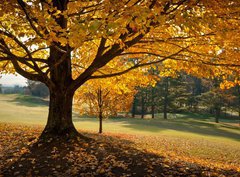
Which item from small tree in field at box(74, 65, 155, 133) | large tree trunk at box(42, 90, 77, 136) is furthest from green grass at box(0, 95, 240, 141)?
large tree trunk at box(42, 90, 77, 136)

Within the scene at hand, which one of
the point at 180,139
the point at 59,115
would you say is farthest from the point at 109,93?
the point at 59,115

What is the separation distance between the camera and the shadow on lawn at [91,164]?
7781mm

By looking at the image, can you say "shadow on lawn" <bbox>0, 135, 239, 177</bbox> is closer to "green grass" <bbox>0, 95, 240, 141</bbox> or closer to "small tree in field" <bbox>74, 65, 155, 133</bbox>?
"small tree in field" <bbox>74, 65, 155, 133</bbox>

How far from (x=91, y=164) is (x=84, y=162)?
284 mm

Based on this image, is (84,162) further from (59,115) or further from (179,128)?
(179,128)

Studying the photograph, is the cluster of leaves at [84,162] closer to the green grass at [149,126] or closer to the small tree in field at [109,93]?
the small tree in field at [109,93]

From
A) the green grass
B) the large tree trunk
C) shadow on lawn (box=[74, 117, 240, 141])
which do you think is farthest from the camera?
shadow on lawn (box=[74, 117, 240, 141])

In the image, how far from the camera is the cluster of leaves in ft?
25.6

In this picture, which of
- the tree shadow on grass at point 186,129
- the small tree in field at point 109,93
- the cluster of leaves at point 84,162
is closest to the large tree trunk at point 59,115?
the cluster of leaves at point 84,162

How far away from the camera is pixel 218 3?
751 centimetres

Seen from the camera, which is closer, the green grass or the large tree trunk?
the large tree trunk

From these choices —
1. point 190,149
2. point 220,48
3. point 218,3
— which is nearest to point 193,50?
point 220,48

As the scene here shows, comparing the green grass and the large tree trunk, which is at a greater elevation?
the large tree trunk

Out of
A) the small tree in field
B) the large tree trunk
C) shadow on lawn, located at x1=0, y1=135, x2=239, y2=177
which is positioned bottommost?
shadow on lawn, located at x1=0, y1=135, x2=239, y2=177
